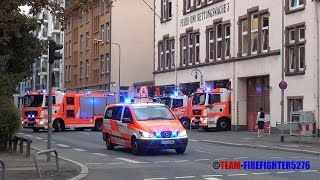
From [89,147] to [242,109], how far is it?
1751cm

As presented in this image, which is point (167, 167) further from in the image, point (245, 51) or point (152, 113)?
point (245, 51)

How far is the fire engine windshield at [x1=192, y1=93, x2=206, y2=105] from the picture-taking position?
3969cm

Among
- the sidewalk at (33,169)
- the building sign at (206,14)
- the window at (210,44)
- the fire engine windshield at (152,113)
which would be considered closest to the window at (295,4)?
the building sign at (206,14)

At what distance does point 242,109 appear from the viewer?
40.9 meters

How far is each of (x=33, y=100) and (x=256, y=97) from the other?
15.4 meters

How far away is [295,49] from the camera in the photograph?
34188mm

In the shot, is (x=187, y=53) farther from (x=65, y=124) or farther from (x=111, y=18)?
(x=111, y=18)

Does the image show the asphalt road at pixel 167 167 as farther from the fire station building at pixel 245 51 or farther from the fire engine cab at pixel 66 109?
the fire engine cab at pixel 66 109

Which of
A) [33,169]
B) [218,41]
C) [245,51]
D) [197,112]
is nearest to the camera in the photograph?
[33,169]

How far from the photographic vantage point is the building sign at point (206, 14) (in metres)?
43.0

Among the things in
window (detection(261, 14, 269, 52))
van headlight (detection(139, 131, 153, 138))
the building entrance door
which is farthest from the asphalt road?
the building entrance door

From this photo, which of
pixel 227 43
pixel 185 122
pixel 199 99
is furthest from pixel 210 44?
pixel 199 99

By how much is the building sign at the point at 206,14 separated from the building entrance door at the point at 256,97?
Result: 5.81 meters

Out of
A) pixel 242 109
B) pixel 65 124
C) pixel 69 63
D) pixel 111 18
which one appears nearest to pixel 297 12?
pixel 242 109
